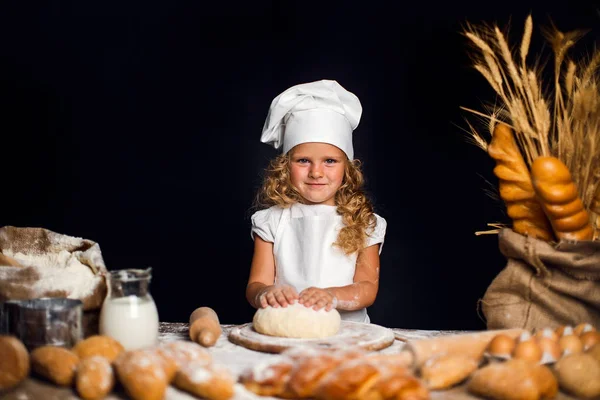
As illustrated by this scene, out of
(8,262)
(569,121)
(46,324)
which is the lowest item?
(46,324)

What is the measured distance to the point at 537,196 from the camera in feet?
5.89

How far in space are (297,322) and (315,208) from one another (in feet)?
3.50

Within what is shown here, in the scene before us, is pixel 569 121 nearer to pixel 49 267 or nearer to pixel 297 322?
pixel 297 322

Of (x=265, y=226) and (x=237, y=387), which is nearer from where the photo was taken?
(x=237, y=387)

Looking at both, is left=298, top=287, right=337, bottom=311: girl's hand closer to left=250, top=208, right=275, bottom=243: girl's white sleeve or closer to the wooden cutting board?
the wooden cutting board

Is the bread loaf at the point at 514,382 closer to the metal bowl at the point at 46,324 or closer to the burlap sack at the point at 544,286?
the burlap sack at the point at 544,286

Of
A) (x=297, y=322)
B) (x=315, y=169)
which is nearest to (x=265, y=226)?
(x=315, y=169)

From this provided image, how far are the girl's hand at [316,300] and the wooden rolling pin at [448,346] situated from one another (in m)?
0.46

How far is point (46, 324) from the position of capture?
154 centimetres

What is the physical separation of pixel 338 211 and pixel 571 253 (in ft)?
4.04

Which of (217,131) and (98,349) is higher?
(217,131)

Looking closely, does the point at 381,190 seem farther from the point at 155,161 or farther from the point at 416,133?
the point at 155,161

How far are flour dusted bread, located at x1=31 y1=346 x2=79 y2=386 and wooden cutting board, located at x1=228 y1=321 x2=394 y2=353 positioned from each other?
514mm

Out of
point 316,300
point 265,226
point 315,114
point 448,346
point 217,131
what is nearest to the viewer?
point 448,346
